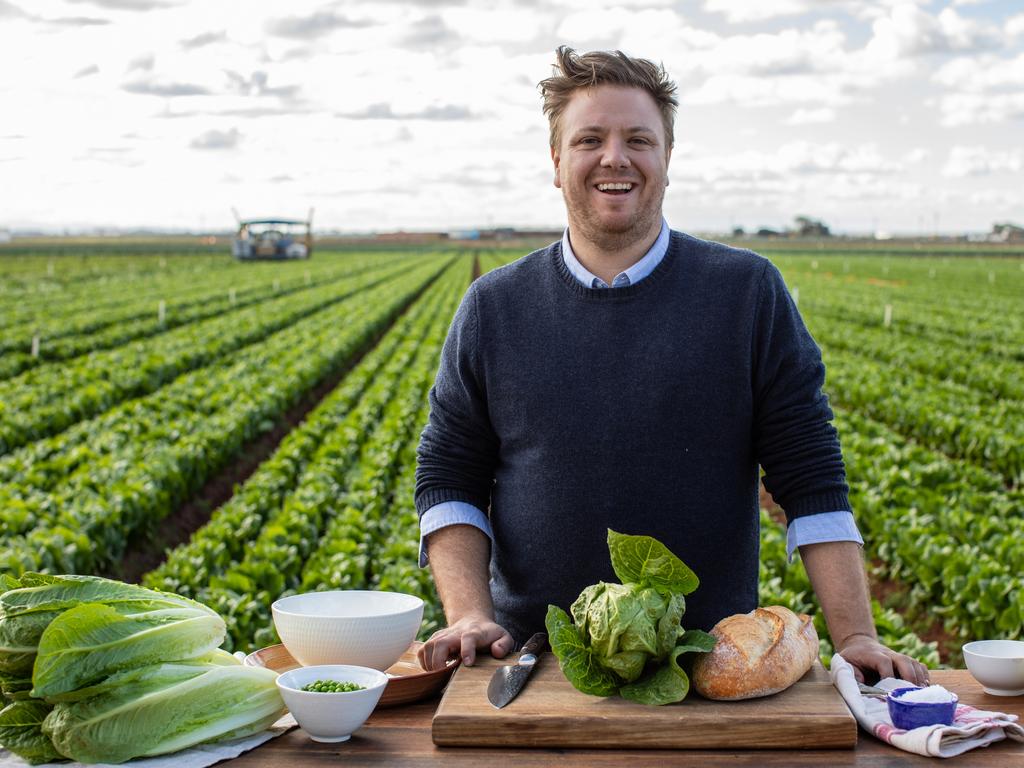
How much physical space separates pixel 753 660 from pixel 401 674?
88 centimetres

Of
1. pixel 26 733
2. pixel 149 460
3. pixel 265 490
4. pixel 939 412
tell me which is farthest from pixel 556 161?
pixel 939 412

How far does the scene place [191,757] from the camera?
6.89 feet

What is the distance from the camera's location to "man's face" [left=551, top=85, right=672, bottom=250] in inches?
103

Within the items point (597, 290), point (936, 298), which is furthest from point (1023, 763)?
point (936, 298)

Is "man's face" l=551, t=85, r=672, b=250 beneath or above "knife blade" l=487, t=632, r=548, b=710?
above

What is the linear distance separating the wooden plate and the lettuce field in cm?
391

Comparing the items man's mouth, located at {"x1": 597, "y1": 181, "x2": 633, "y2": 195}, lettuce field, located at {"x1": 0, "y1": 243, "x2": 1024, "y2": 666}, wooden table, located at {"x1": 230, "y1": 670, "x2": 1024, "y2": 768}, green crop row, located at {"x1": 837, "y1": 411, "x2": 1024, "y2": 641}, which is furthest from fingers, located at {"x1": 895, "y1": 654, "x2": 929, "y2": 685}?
green crop row, located at {"x1": 837, "y1": 411, "x2": 1024, "y2": 641}

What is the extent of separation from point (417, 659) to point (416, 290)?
3880 centimetres

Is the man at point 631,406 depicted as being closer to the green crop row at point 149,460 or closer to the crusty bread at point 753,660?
the crusty bread at point 753,660

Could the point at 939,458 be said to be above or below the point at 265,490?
above

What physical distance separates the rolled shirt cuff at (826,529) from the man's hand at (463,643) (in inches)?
28.2

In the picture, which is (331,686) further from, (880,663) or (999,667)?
(999,667)

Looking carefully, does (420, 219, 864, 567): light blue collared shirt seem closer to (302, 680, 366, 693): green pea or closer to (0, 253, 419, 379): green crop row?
(302, 680, 366, 693): green pea

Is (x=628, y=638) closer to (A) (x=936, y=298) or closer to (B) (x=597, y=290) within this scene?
(B) (x=597, y=290)
